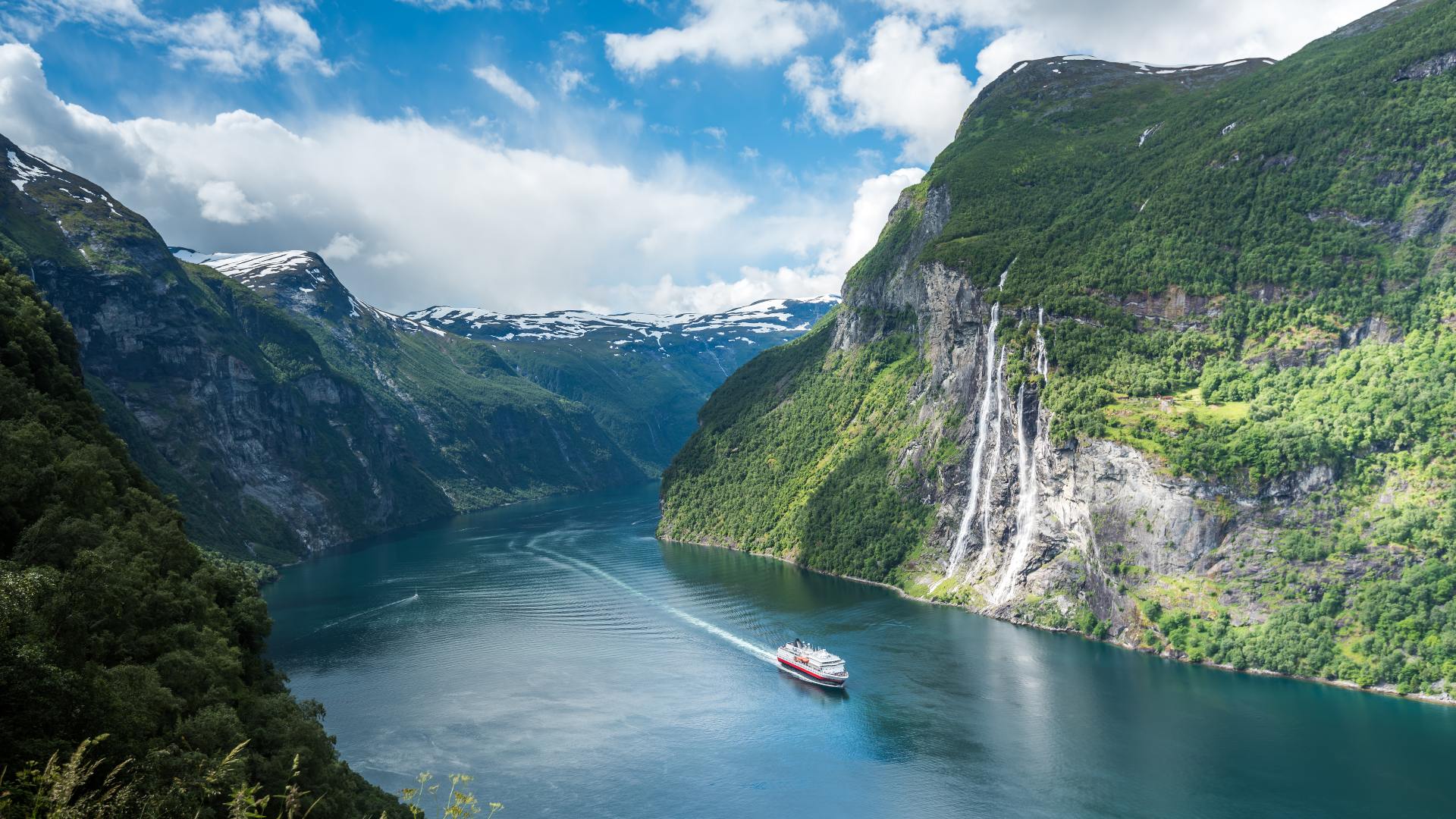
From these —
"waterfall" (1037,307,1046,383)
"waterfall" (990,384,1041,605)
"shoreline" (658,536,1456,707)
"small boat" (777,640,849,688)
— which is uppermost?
"waterfall" (1037,307,1046,383)

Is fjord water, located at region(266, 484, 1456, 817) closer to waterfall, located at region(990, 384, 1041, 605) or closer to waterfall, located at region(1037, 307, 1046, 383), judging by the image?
waterfall, located at region(990, 384, 1041, 605)

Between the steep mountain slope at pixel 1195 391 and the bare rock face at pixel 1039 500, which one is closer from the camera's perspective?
the steep mountain slope at pixel 1195 391

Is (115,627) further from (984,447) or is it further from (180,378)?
(180,378)

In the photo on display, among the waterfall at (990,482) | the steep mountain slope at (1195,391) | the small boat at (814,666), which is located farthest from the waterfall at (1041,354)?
the small boat at (814,666)

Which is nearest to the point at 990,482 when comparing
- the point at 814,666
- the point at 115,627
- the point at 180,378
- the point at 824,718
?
the point at 814,666

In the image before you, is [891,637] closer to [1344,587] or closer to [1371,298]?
[1344,587]

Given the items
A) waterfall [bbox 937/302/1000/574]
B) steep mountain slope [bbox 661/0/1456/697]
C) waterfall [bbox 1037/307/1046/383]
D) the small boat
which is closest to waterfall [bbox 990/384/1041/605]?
steep mountain slope [bbox 661/0/1456/697]

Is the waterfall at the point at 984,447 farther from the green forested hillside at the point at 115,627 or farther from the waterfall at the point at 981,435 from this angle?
the green forested hillside at the point at 115,627
